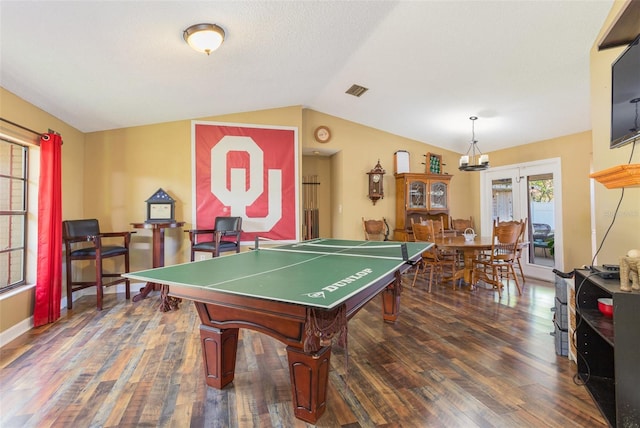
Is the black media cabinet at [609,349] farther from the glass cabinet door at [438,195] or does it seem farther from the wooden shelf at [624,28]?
the glass cabinet door at [438,195]

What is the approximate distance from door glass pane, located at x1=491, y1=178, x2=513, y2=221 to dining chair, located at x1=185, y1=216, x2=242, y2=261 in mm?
4611

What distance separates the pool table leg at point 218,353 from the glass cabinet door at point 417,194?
14.0ft

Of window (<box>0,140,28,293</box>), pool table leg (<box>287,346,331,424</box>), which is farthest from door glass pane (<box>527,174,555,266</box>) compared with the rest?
window (<box>0,140,28,293</box>)

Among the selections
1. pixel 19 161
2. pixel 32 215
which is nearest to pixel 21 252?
pixel 32 215

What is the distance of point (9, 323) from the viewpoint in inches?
104

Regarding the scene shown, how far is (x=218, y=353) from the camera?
1851mm

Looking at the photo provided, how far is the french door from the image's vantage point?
15.4ft

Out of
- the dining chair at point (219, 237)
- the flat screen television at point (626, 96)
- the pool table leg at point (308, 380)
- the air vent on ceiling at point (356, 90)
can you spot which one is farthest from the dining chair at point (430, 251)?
the pool table leg at point (308, 380)

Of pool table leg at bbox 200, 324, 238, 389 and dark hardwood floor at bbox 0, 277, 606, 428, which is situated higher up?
pool table leg at bbox 200, 324, 238, 389

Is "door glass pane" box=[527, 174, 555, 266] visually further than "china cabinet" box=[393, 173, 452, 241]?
No

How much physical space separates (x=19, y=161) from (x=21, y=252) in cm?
91

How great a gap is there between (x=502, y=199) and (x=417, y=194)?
1.59m

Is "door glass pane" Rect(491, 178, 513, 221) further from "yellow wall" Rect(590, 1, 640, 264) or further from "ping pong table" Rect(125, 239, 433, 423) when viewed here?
"ping pong table" Rect(125, 239, 433, 423)

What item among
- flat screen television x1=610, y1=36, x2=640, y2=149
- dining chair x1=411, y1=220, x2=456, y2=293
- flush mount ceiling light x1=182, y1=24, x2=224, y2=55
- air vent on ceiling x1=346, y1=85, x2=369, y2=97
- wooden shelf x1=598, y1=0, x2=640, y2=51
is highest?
air vent on ceiling x1=346, y1=85, x2=369, y2=97
